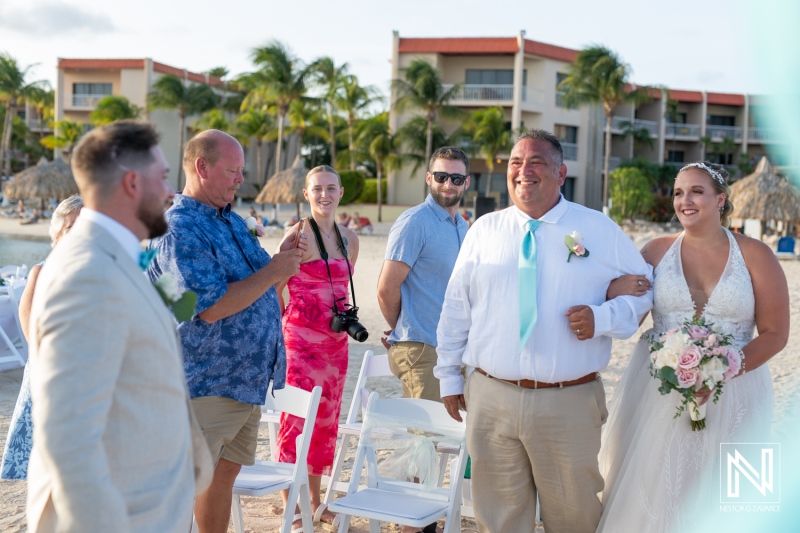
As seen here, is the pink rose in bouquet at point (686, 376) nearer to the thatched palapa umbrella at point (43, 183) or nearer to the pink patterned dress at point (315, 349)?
the pink patterned dress at point (315, 349)

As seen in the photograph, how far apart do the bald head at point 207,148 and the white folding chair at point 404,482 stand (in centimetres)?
167

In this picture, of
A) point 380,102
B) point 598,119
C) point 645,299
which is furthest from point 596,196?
point 645,299

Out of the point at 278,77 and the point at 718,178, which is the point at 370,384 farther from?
the point at 278,77

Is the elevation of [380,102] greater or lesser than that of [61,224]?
greater

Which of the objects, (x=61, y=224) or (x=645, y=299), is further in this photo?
(x=61, y=224)

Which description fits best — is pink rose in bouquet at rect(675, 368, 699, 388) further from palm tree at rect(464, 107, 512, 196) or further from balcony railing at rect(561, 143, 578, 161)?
balcony railing at rect(561, 143, 578, 161)

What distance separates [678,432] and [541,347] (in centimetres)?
88

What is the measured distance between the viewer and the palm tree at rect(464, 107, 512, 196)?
44000 mm

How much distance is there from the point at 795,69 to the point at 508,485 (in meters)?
2.21

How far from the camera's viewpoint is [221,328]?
373 centimetres

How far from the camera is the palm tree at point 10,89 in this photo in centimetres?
5816

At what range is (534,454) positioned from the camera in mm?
3822

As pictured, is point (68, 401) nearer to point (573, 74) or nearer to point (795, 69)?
point (795, 69)

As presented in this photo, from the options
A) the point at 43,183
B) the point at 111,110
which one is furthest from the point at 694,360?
the point at 111,110
